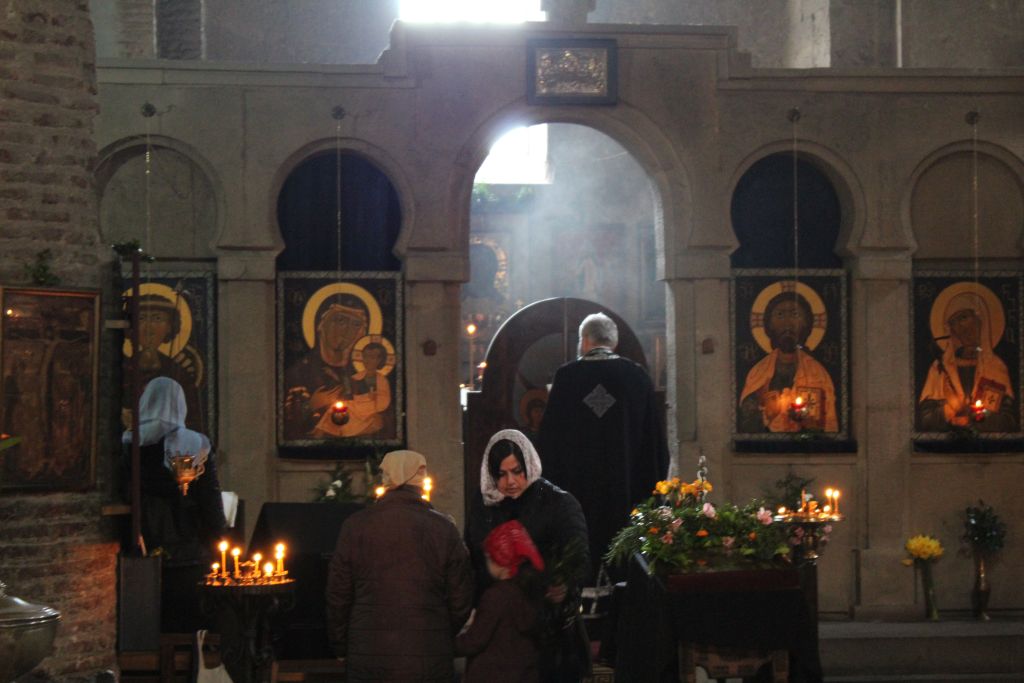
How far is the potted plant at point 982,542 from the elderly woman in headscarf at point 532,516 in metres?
6.69

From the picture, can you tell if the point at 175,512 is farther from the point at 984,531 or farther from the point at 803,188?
the point at 984,531

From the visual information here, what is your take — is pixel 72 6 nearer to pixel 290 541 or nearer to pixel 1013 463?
pixel 290 541

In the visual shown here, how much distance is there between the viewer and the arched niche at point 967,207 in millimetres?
13477

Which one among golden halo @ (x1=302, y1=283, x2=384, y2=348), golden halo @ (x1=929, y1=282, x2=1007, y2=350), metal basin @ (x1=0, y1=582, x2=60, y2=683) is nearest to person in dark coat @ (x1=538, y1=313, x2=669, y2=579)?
golden halo @ (x1=302, y1=283, x2=384, y2=348)

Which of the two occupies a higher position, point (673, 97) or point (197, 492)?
point (673, 97)

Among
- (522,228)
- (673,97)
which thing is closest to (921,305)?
(673,97)

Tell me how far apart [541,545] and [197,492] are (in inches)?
124

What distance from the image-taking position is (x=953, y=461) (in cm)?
1327

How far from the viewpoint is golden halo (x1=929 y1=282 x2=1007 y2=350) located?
13.4 m

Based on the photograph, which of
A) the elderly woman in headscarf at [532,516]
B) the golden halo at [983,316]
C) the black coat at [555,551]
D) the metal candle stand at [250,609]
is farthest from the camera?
the golden halo at [983,316]

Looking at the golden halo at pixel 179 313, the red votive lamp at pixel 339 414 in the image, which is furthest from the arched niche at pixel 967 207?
the golden halo at pixel 179 313

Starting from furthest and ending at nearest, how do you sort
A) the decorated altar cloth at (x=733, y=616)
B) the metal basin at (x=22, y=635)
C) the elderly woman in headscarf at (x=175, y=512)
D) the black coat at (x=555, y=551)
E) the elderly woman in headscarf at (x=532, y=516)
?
1. the elderly woman in headscarf at (x=175, y=512)
2. the decorated altar cloth at (x=733, y=616)
3. the elderly woman in headscarf at (x=532, y=516)
4. the black coat at (x=555, y=551)
5. the metal basin at (x=22, y=635)

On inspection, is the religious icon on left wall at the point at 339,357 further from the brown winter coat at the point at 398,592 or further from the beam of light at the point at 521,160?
the beam of light at the point at 521,160

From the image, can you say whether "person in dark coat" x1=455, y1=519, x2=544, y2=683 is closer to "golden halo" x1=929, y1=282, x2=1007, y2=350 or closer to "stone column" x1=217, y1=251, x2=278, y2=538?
"stone column" x1=217, y1=251, x2=278, y2=538
